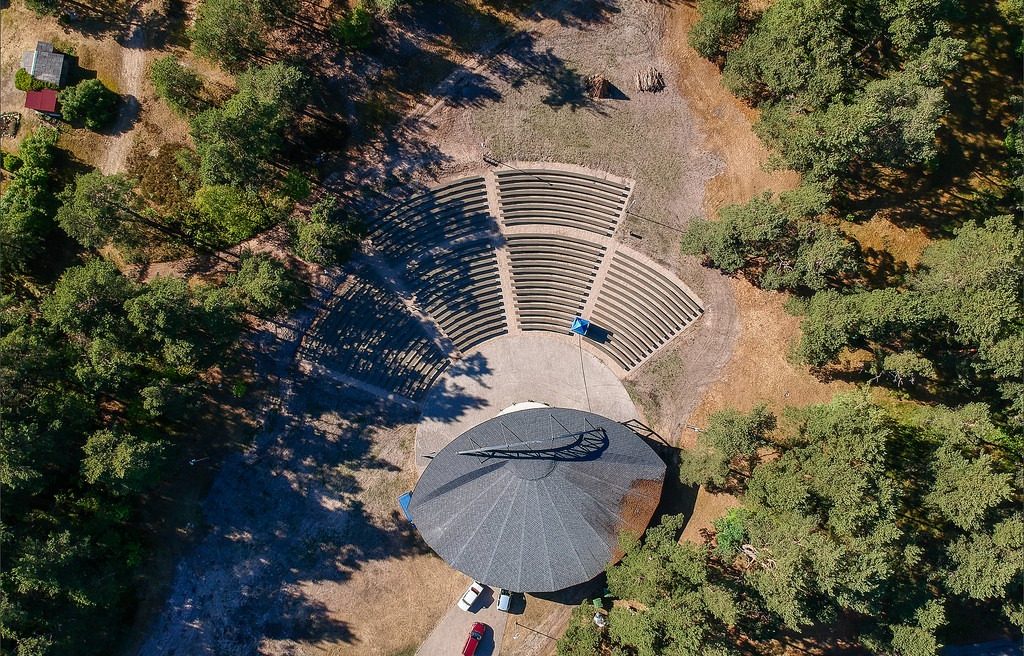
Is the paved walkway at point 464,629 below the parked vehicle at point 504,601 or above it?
below

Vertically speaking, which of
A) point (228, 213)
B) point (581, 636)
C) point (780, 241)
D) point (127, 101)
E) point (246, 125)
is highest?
point (780, 241)

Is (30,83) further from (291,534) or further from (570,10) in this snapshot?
(570,10)

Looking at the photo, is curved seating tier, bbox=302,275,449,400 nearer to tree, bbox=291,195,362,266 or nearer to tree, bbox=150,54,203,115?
tree, bbox=291,195,362,266

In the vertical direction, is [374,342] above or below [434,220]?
below

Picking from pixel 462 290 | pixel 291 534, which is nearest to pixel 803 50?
pixel 462 290

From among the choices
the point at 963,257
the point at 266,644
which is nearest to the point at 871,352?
the point at 963,257

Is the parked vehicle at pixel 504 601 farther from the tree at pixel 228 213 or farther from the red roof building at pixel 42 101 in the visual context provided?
the red roof building at pixel 42 101

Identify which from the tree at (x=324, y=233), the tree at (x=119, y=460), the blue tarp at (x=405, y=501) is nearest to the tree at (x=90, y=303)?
the tree at (x=119, y=460)
